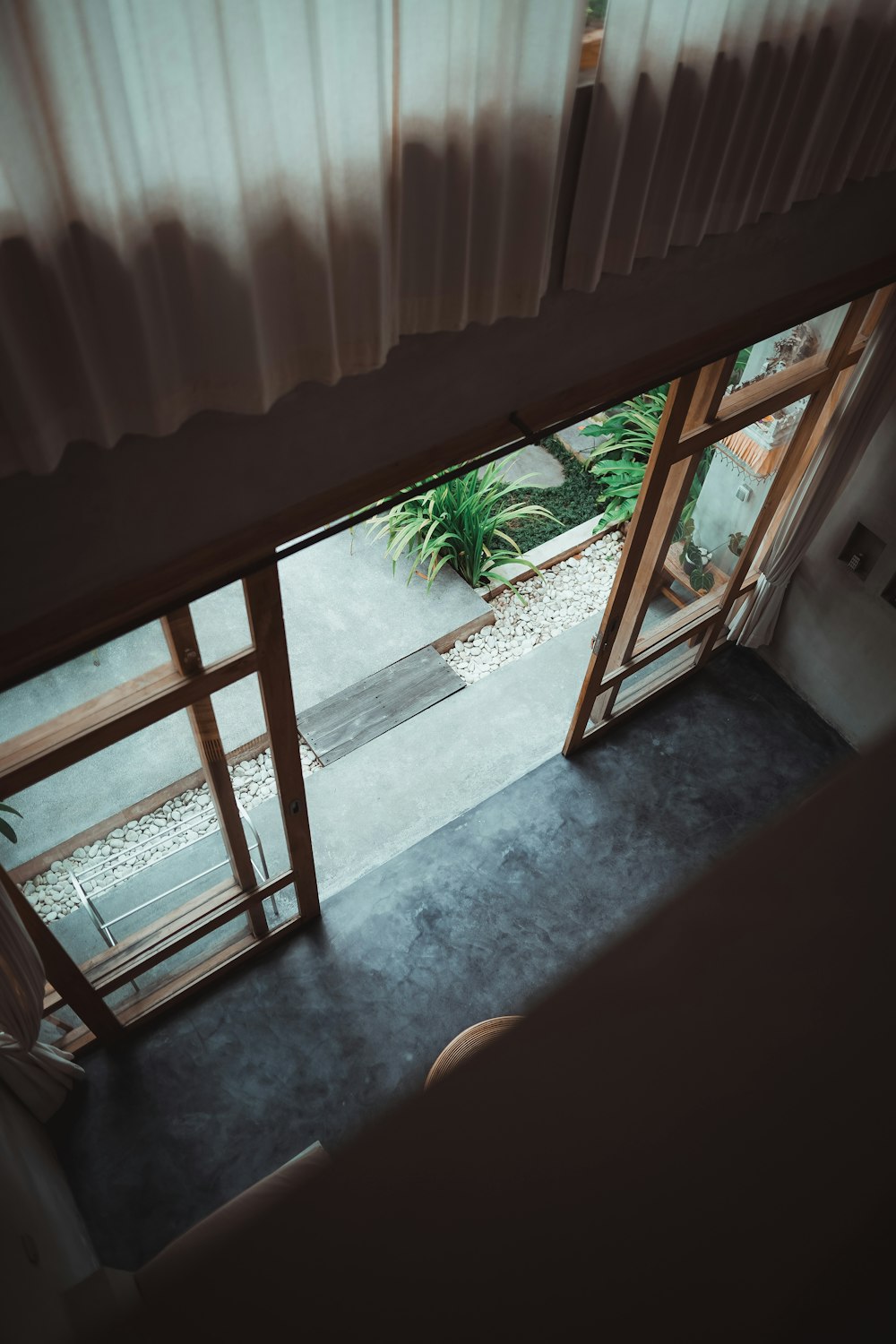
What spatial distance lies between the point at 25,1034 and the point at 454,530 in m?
3.65

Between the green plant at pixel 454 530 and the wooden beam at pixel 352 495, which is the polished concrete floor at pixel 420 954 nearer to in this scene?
the green plant at pixel 454 530

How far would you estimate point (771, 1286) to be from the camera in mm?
347

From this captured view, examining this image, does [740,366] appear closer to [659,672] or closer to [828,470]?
[828,470]

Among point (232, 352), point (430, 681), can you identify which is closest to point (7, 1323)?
point (232, 352)

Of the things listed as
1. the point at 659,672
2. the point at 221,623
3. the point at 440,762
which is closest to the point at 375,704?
the point at 440,762

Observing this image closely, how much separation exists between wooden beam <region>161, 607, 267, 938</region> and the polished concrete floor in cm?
44

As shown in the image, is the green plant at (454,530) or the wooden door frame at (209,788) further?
the green plant at (454,530)

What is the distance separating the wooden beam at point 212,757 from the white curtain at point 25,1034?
0.69 m

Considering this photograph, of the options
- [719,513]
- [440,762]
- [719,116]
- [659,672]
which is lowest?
[440,762]

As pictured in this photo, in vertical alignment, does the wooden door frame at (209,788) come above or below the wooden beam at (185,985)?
above

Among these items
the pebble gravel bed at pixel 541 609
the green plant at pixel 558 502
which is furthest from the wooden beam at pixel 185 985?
the green plant at pixel 558 502

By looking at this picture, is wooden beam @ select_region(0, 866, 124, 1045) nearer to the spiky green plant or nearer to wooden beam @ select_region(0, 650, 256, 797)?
wooden beam @ select_region(0, 650, 256, 797)

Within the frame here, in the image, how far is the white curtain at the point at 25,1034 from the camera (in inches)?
107

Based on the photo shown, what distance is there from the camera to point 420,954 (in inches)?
157
